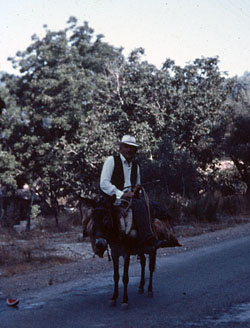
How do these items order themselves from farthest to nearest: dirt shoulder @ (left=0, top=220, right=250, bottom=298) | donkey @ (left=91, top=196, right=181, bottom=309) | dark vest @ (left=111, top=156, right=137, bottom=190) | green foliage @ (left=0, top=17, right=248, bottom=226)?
green foliage @ (left=0, top=17, right=248, bottom=226)
dirt shoulder @ (left=0, top=220, right=250, bottom=298)
dark vest @ (left=111, top=156, right=137, bottom=190)
donkey @ (left=91, top=196, right=181, bottom=309)

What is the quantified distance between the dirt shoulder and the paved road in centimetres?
58

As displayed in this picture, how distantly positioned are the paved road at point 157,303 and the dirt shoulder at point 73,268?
0.58 meters

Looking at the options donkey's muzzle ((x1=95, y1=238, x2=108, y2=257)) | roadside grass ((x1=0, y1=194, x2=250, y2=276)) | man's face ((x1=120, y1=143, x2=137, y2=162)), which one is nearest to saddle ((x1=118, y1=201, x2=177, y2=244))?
donkey's muzzle ((x1=95, y1=238, x2=108, y2=257))

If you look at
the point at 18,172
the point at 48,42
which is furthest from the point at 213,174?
the point at 48,42

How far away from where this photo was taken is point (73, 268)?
10.7 metres

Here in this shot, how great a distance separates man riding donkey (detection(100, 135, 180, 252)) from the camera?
22.5ft

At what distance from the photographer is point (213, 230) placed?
17.6m

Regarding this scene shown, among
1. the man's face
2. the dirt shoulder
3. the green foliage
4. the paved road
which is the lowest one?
the paved road

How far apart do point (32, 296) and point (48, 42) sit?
2751 centimetres

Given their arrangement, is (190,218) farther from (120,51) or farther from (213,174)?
(120,51)

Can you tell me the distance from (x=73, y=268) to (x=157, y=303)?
4136 millimetres

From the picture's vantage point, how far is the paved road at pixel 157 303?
5.89m

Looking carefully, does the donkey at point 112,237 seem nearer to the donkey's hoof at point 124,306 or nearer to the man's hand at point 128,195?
the donkey's hoof at point 124,306

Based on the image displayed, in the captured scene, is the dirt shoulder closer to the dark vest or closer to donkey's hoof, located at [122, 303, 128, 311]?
donkey's hoof, located at [122, 303, 128, 311]
